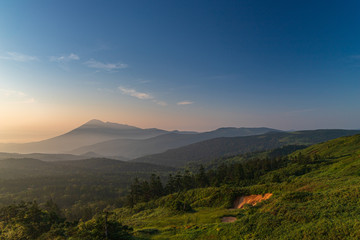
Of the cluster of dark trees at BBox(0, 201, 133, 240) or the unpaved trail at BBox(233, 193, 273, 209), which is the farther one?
the unpaved trail at BBox(233, 193, 273, 209)

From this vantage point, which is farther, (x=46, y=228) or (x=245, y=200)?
(x=245, y=200)

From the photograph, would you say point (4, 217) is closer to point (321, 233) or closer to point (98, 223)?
point (98, 223)

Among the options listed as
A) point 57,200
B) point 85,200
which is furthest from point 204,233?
point 57,200

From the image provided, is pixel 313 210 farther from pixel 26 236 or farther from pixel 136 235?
pixel 26 236

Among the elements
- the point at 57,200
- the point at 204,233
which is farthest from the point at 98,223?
the point at 57,200

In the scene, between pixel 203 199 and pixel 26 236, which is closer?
pixel 26 236

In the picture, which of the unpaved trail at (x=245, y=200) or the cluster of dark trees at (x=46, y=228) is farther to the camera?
the unpaved trail at (x=245, y=200)

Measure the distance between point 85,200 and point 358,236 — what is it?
215810mm

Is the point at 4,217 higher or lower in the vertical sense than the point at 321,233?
lower

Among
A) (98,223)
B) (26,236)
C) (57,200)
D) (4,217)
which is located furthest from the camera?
(57,200)

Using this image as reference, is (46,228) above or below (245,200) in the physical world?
below

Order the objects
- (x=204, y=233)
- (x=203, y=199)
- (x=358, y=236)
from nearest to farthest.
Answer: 1. (x=358, y=236)
2. (x=204, y=233)
3. (x=203, y=199)

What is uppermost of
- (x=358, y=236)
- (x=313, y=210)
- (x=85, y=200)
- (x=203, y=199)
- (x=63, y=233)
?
(x=358, y=236)

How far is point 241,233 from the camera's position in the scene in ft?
69.8
